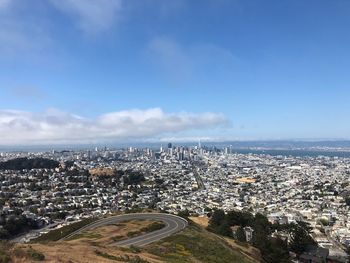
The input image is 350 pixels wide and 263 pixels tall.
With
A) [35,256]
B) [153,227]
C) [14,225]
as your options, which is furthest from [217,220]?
[35,256]

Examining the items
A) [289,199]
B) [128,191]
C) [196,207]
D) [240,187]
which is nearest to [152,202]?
[196,207]

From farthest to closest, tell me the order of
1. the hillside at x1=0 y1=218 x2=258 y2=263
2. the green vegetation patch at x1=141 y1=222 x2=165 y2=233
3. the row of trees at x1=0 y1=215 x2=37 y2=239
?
the row of trees at x1=0 y1=215 x2=37 y2=239 < the green vegetation patch at x1=141 y1=222 x2=165 y2=233 < the hillside at x1=0 y1=218 x2=258 y2=263

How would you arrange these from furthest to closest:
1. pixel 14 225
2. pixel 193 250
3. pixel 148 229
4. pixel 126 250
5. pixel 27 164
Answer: pixel 27 164, pixel 14 225, pixel 148 229, pixel 193 250, pixel 126 250

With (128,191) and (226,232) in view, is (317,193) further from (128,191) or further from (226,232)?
(226,232)

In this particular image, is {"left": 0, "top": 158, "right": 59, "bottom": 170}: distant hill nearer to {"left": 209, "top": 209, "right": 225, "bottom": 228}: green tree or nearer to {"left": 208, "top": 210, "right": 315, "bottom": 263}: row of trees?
{"left": 209, "top": 209, "right": 225, "bottom": 228}: green tree

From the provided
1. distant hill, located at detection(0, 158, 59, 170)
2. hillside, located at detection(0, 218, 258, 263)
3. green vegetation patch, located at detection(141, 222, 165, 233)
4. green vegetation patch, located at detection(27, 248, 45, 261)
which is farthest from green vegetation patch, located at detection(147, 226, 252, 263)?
distant hill, located at detection(0, 158, 59, 170)

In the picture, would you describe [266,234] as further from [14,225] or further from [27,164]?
[27,164]
